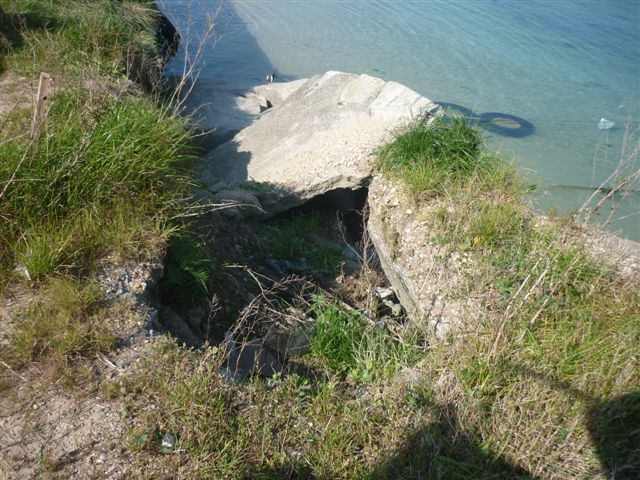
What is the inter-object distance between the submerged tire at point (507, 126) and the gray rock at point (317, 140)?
433 cm

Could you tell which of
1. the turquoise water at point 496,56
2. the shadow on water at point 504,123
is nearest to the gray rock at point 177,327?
the turquoise water at point 496,56

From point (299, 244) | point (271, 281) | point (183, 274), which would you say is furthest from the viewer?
point (299, 244)

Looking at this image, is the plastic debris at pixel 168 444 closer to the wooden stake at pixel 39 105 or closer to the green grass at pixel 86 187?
the green grass at pixel 86 187

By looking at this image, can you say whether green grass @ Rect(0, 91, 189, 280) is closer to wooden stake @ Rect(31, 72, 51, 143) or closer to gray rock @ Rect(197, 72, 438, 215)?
wooden stake @ Rect(31, 72, 51, 143)

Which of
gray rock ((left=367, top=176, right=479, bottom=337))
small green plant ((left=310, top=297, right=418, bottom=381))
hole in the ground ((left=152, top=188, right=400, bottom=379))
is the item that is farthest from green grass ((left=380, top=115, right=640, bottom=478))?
hole in the ground ((left=152, top=188, right=400, bottom=379))

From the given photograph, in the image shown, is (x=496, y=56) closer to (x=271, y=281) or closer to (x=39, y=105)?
(x=271, y=281)

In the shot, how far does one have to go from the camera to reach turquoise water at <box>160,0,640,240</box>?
1124 centimetres

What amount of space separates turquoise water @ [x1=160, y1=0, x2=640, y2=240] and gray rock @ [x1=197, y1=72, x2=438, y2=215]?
3.29 meters

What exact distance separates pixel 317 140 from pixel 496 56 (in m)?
9.35

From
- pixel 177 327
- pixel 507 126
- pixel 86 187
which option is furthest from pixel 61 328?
pixel 507 126

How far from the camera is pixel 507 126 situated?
11859 mm

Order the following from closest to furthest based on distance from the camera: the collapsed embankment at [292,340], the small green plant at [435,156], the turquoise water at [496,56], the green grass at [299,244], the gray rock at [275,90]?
the collapsed embankment at [292,340] → the small green plant at [435,156] → the green grass at [299,244] → the turquoise water at [496,56] → the gray rock at [275,90]

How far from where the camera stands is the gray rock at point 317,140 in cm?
686

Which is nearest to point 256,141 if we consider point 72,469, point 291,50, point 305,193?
point 305,193
